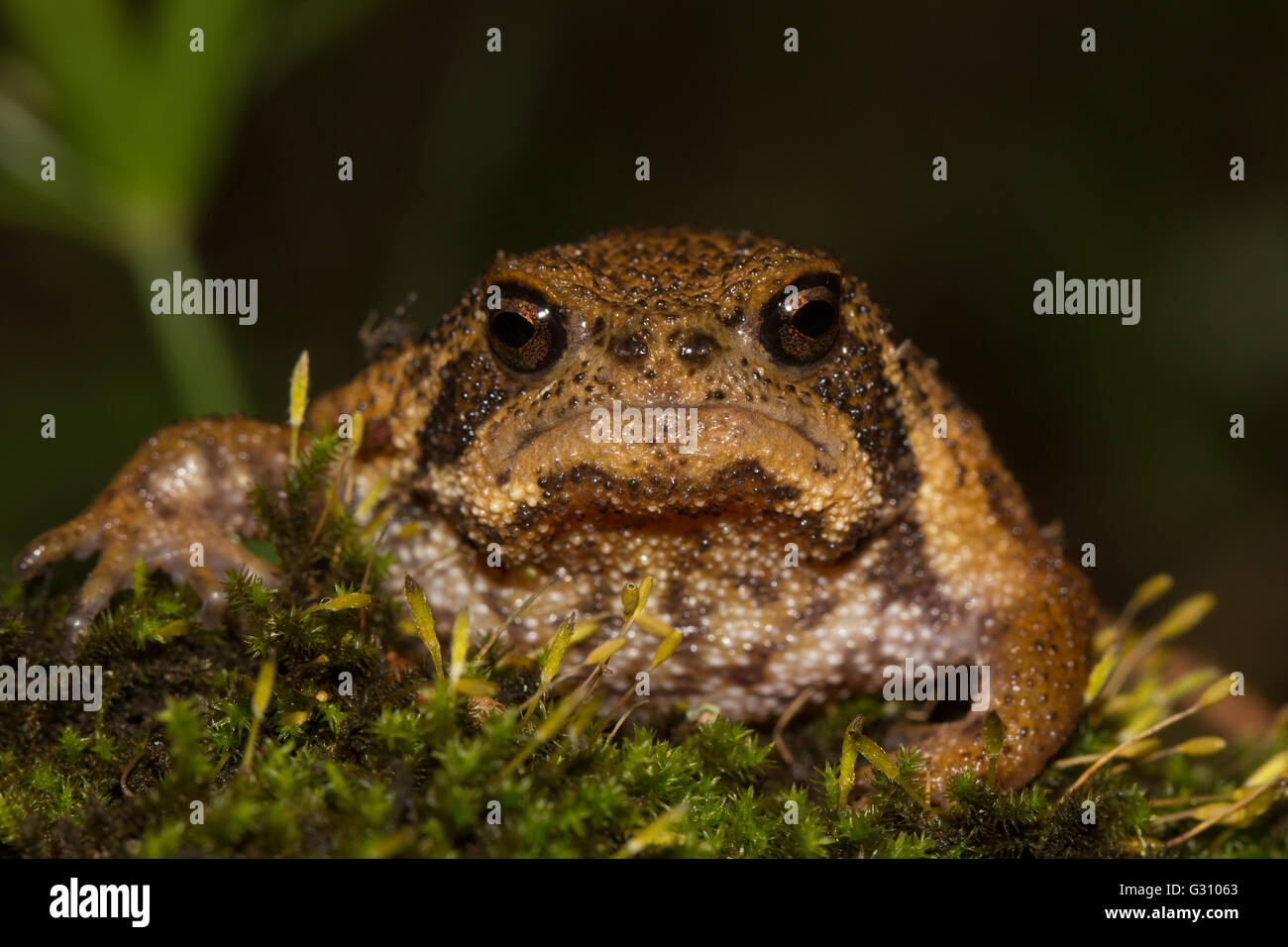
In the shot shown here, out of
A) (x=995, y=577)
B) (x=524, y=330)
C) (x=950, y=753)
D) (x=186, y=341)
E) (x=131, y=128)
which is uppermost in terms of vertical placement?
(x=131, y=128)

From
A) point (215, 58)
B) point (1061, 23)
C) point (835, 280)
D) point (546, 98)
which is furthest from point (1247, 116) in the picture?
point (215, 58)

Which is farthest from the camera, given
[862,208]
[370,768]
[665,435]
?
[862,208]

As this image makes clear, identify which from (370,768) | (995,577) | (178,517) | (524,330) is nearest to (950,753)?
(995,577)

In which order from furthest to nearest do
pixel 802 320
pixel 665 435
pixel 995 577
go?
pixel 995 577
pixel 802 320
pixel 665 435

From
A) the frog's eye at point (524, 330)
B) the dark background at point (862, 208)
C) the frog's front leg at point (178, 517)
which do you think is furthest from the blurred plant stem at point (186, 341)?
the frog's eye at point (524, 330)

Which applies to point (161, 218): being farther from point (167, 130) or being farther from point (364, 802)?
point (364, 802)

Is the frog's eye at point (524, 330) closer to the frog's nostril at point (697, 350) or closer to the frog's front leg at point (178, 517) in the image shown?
the frog's nostril at point (697, 350)

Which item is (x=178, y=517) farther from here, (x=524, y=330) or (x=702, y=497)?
(x=702, y=497)
